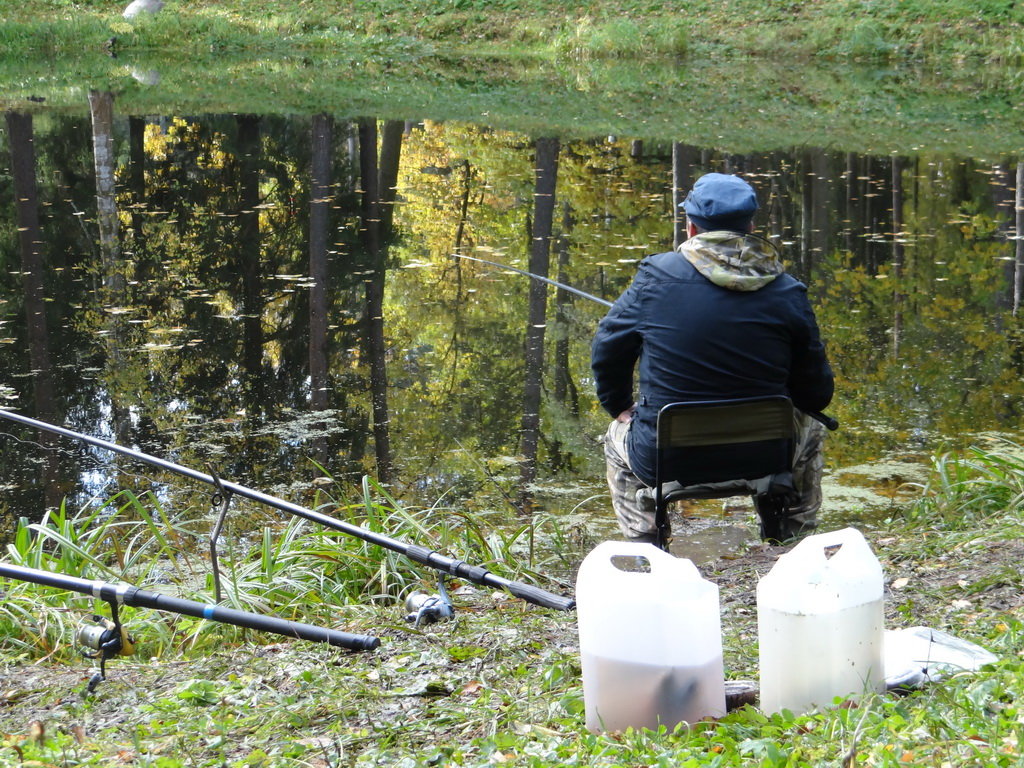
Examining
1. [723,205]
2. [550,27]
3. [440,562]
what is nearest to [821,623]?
[440,562]

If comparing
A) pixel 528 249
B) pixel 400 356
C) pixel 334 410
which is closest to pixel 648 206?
pixel 528 249

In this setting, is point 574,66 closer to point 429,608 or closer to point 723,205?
point 723,205

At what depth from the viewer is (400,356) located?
8062 millimetres

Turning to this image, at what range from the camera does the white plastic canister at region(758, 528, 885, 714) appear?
251cm

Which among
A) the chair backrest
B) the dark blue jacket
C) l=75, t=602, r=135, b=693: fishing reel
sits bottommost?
l=75, t=602, r=135, b=693: fishing reel

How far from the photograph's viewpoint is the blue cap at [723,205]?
12.6 ft

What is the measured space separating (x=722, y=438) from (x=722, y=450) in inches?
1.9

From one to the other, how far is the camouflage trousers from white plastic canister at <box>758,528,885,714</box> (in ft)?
5.31

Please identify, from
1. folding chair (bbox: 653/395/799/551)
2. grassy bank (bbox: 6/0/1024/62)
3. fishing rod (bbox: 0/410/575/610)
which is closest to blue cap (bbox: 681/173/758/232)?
folding chair (bbox: 653/395/799/551)

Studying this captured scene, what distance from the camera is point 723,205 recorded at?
385cm

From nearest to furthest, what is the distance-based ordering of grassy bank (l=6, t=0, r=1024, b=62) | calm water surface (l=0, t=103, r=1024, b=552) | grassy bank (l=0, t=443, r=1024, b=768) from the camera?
grassy bank (l=0, t=443, r=1024, b=768), calm water surface (l=0, t=103, r=1024, b=552), grassy bank (l=6, t=0, r=1024, b=62)

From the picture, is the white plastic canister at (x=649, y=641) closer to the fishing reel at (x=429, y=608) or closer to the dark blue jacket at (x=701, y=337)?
the fishing reel at (x=429, y=608)

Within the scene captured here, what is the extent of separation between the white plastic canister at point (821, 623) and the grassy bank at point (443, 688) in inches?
2.5

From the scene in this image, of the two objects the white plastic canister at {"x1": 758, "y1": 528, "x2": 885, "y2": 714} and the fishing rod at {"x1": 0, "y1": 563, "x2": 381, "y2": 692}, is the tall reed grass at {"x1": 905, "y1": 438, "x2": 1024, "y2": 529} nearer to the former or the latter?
the white plastic canister at {"x1": 758, "y1": 528, "x2": 885, "y2": 714}
